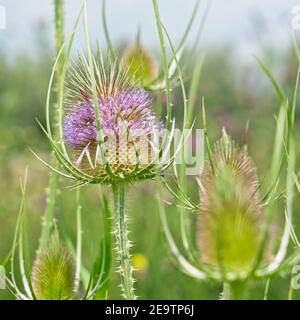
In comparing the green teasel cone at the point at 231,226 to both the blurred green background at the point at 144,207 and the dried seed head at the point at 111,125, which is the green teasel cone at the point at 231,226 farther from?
the blurred green background at the point at 144,207

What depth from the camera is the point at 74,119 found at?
104cm

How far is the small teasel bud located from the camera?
1.04 metres

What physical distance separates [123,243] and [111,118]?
0.20 m

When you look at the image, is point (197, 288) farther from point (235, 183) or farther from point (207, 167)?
point (235, 183)

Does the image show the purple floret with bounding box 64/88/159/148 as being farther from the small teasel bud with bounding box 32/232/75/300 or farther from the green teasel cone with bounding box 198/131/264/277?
the green teasel cone with bounding box 198/131/264/277

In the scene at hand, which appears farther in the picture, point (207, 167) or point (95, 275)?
point (95, 275)

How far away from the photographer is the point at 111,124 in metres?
1.02

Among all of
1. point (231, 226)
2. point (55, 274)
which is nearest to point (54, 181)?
point (55, 274)

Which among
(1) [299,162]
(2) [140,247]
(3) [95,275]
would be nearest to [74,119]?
(3) [95,275]

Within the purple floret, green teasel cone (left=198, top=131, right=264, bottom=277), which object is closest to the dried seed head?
the purple floret

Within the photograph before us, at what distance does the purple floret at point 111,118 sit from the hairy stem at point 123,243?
0.32 feet

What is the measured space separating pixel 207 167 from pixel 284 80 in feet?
10.2

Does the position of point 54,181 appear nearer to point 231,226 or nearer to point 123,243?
point 123,243
